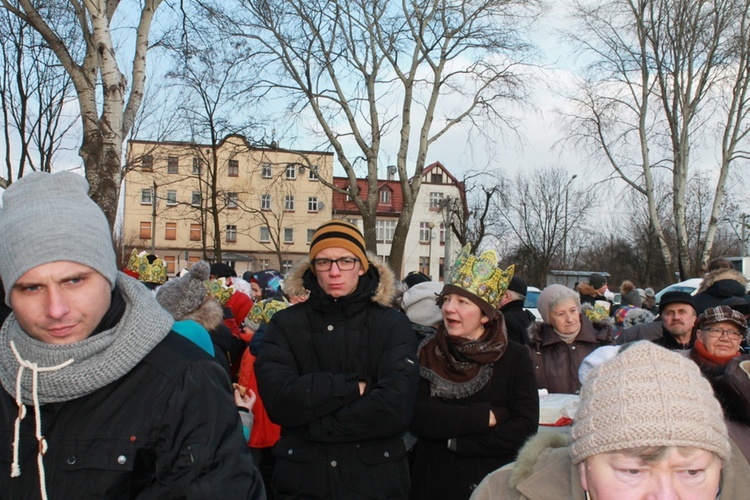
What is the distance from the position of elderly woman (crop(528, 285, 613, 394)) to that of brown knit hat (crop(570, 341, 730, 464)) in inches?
→ 119

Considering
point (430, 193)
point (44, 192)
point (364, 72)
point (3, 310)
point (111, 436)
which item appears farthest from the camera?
point (430, 193)

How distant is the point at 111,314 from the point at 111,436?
355 mm

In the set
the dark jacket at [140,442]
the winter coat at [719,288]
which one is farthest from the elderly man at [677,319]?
the dark jacket at [140,442]

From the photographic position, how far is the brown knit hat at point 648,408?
1.77m

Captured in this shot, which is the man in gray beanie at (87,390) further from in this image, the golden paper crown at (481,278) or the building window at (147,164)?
the building window at (147,164)

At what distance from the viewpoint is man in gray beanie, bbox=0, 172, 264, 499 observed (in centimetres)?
180

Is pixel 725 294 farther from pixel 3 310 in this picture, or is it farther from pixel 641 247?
pixel 641 247

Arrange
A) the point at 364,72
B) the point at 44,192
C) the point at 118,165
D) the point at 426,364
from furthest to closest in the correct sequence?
the point at 364,72 → the point at 118,165 → the point at 426,364 → the point at 44,192

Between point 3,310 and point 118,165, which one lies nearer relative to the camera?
point 3,310

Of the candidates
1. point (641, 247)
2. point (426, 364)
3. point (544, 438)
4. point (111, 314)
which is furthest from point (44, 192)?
point (641, 247)

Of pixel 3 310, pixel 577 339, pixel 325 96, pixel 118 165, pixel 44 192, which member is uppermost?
pixel 325 96

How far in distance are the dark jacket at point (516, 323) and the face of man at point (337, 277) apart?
233 centimetres

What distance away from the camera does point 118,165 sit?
8180 mm

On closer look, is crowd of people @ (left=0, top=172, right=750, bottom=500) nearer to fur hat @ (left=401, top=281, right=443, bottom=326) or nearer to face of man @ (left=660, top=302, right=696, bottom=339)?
fur hat @ (left=401, top=281, right=443, bottom=326)
